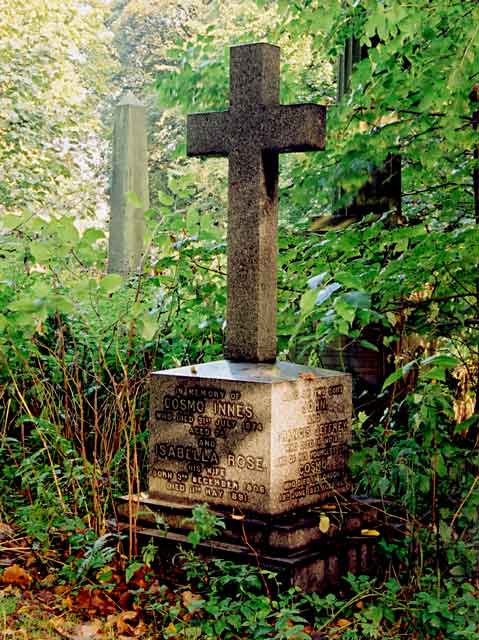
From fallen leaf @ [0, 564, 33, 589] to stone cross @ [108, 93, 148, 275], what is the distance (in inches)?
321

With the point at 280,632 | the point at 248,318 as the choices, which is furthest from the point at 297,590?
the point at 248,318

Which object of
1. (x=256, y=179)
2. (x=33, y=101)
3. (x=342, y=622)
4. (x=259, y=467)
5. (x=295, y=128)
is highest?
(x=33, y=101)

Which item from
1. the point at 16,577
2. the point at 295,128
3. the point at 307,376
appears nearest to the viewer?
the point at 16,577

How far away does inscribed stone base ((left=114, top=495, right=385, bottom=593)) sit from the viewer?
3.97 m

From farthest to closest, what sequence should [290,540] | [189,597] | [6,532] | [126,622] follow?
[6,532]
[290,540]
[189,597]
[126,622]

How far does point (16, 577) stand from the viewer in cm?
412

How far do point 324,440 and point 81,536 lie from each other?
1.27 meters

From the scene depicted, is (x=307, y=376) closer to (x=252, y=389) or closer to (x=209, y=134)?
(x=252, y=389)

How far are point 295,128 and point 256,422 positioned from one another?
4.87 feet

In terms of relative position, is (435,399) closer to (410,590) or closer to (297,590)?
(410,590)

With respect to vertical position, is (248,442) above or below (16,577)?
above

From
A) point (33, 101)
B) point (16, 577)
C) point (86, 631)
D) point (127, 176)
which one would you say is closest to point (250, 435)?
point (86, 631)

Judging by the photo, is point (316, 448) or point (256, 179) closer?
point (316, 448)

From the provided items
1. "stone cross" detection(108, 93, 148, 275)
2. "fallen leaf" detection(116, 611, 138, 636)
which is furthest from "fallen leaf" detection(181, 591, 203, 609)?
"stone cross" detection(108, 93, 148, 275)
